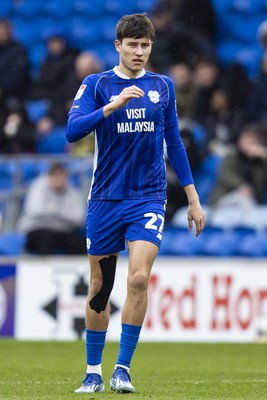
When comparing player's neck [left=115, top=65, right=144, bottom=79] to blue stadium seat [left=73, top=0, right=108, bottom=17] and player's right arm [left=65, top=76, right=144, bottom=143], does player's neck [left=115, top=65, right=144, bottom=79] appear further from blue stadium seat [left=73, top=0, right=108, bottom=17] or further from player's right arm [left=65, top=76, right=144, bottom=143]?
blue stadium seat [left=73, top=0, right=108, bottom=17]

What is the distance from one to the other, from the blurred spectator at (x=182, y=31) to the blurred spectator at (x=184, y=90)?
43 cm

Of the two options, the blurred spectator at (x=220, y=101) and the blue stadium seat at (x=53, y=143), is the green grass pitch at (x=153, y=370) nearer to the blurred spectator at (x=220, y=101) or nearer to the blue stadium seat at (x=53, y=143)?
the blurred spectator at (x=220, y=101)

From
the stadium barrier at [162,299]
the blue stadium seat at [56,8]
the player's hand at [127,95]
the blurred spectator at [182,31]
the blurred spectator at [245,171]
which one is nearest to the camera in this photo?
the player's hand at [127,95]

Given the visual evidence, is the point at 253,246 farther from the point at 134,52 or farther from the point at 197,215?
the point at 134,52

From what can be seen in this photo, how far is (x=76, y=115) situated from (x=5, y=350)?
4824 millimetres

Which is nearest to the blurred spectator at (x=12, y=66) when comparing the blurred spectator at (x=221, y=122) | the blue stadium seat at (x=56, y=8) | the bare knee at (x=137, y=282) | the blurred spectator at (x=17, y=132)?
the blurred spectator at (x=17, y=132)

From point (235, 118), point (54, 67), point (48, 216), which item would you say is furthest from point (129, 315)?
point (54, 67)

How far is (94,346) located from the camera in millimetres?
6902

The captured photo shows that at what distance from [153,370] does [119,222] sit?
2391mm

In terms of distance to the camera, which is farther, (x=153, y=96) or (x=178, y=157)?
(x=178, y=157)

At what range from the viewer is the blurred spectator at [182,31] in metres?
15.5

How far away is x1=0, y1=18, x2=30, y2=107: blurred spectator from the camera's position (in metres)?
16.4

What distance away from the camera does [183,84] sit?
14.9m

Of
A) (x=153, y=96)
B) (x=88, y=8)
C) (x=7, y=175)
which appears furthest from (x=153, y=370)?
(x=88, y=8)
